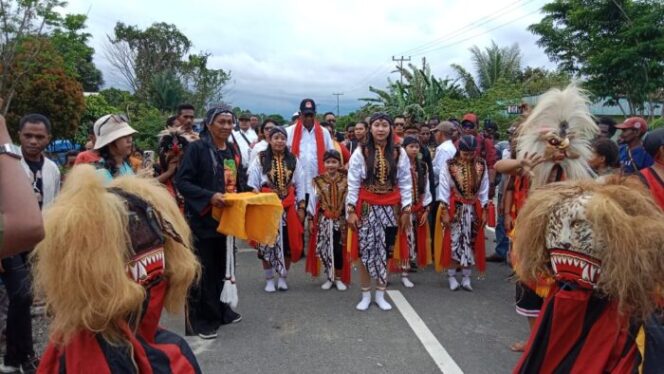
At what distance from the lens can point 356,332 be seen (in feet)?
14.7

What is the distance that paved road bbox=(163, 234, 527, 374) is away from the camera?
3.85 meters

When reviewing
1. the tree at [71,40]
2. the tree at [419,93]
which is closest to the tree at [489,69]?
the tree at [419,93]

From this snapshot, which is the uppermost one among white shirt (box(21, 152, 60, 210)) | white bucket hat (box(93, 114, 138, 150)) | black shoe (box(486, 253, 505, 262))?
white bucket hat (box(93, 114, 138, 150))

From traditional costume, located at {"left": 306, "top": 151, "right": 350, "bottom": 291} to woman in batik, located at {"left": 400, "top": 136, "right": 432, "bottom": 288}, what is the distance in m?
0.74

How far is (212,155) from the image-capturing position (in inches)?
170

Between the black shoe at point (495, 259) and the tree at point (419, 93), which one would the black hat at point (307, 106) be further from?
the tree at point (419, 93)

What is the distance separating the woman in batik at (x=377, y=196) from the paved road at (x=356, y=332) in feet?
1.46

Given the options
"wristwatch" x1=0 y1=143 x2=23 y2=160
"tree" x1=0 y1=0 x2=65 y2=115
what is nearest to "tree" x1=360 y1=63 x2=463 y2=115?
"tree" x1=0 y1=0 x2=65 y2=115

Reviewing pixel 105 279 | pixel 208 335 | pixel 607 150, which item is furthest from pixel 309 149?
pixel 105 279

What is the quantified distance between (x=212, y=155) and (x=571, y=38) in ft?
51.1

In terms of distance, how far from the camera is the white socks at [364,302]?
505 cm

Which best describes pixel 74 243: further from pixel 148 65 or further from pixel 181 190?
pixel 148 65

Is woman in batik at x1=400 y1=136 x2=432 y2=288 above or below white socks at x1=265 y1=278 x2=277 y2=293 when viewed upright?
above

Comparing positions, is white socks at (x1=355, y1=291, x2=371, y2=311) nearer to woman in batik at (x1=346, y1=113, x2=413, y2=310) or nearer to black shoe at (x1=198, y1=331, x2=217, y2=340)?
woman in batik at (x1=346, y1=113, x2=413, y2=310)
